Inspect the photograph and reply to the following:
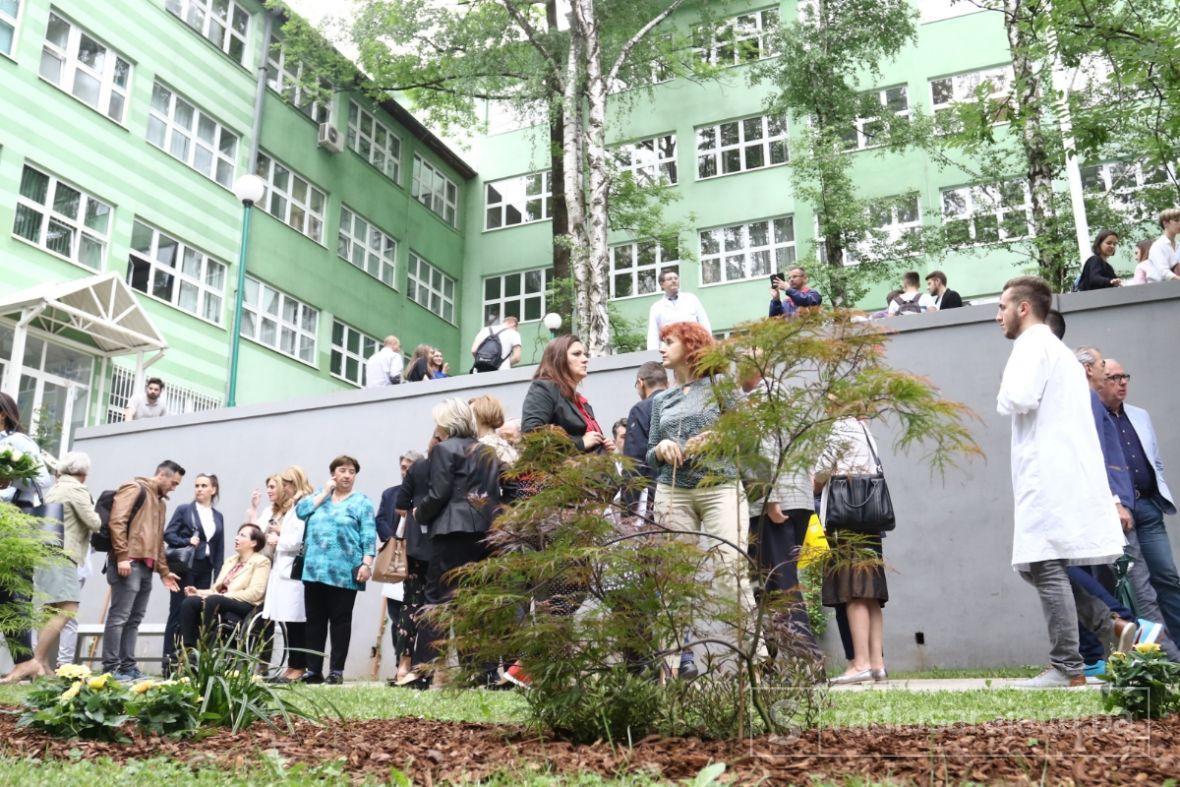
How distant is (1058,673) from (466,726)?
3.61m

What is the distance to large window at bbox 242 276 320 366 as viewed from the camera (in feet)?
92.9

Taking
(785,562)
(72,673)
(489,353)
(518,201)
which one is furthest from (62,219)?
(785,562)

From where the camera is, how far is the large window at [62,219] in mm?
22438

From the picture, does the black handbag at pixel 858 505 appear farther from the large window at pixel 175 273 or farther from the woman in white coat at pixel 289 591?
the large window at pixel 175 273

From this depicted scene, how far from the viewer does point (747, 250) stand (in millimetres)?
32438

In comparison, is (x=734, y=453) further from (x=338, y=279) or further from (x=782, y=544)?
(x=338, y=279)

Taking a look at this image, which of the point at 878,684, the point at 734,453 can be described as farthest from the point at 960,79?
the point at 734,453

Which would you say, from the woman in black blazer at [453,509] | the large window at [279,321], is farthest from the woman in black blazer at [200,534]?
the large window at [279,321]

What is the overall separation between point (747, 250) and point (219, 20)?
53.2ft

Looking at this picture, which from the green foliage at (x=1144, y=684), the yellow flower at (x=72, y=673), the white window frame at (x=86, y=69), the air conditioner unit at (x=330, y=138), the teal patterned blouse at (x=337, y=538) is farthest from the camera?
the air conditioner unit at (x=330, y=138)

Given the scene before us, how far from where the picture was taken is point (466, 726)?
174 inches

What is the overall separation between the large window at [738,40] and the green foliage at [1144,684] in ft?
85.7

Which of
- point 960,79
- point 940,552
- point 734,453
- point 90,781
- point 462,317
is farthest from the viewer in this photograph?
point 462,317

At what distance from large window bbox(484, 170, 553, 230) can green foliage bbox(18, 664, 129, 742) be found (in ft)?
107
